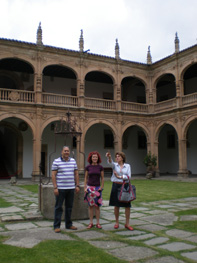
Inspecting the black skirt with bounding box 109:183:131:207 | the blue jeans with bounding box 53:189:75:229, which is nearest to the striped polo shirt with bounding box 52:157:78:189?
the blue jeans with bounding box 53:189:75:229

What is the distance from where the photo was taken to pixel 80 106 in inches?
794

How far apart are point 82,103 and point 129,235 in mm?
15845

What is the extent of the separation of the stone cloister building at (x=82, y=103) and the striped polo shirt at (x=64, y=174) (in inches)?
520

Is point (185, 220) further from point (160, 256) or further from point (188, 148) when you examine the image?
point (188, 148)

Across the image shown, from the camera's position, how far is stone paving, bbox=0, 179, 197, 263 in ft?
13.2

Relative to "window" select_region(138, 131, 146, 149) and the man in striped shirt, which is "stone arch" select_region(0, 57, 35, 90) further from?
the man in striped shirt

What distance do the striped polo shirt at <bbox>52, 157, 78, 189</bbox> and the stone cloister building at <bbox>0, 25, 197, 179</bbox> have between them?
43.3 feet

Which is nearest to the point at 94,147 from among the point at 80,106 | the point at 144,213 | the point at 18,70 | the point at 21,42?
the point at 80,106

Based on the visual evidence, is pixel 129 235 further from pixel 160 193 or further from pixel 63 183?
pixel 160 193

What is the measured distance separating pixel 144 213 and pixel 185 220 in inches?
46.4

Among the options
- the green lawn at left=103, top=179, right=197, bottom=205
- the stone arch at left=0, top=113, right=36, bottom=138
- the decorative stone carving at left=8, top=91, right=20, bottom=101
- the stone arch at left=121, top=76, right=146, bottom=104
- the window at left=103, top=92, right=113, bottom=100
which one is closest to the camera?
the green lawn at left=103, top=179, right=197, bottom=205

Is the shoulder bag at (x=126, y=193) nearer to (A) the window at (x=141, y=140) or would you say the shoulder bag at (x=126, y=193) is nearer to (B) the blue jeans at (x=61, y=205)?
(B) the blue jeans at (x=61, y=205)

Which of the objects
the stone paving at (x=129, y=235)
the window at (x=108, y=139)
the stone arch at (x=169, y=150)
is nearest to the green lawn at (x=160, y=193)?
the stone paving at (x=129, y=235)

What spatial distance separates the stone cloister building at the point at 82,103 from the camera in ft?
61.8
